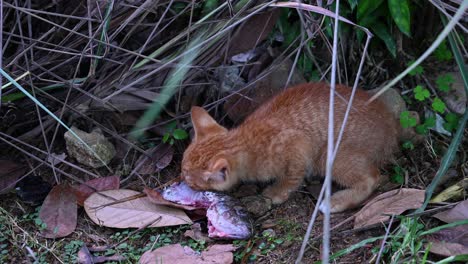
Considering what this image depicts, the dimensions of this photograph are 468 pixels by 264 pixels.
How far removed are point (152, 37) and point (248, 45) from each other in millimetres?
644

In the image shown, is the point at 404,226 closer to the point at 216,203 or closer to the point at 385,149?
the point at 385,149

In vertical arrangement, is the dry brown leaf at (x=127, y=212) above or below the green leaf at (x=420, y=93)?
below

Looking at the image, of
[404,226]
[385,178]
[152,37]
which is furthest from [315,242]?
[152,37]

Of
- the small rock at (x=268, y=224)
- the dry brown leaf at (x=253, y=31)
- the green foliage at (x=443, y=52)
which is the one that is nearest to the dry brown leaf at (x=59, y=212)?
the small rock at (x=268, y=224)

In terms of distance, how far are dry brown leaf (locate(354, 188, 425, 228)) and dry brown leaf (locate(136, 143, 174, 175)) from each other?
1.32m

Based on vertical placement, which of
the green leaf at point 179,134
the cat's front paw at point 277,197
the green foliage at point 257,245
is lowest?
the green foliage at point 257,245

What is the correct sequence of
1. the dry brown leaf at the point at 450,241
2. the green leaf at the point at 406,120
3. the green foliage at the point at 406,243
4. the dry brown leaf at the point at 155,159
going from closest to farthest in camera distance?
the green foliage at the point at 406,243
the dry brown leaf at the point at 450,241
the green leaf at the point at 406,120
the dry brown leaf at the point at 155,159

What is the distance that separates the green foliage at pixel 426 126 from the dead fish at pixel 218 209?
128cm

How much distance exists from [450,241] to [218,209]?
131 centimetres

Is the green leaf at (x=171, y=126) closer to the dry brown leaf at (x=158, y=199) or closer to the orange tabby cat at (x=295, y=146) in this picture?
the orange tabby cat at (x=295, y=146)

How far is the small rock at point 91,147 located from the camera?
Result: 12.4 ft

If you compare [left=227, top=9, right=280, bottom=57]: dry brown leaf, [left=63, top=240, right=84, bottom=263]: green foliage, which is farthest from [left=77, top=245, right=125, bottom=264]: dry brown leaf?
[left=227, top=9, right=280, bottom=57]: dry brown leaf

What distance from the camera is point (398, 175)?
3.67 meters

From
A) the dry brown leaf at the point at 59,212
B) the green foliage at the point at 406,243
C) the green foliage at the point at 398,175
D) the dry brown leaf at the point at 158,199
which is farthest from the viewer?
the green foliage at the point at 398,175
